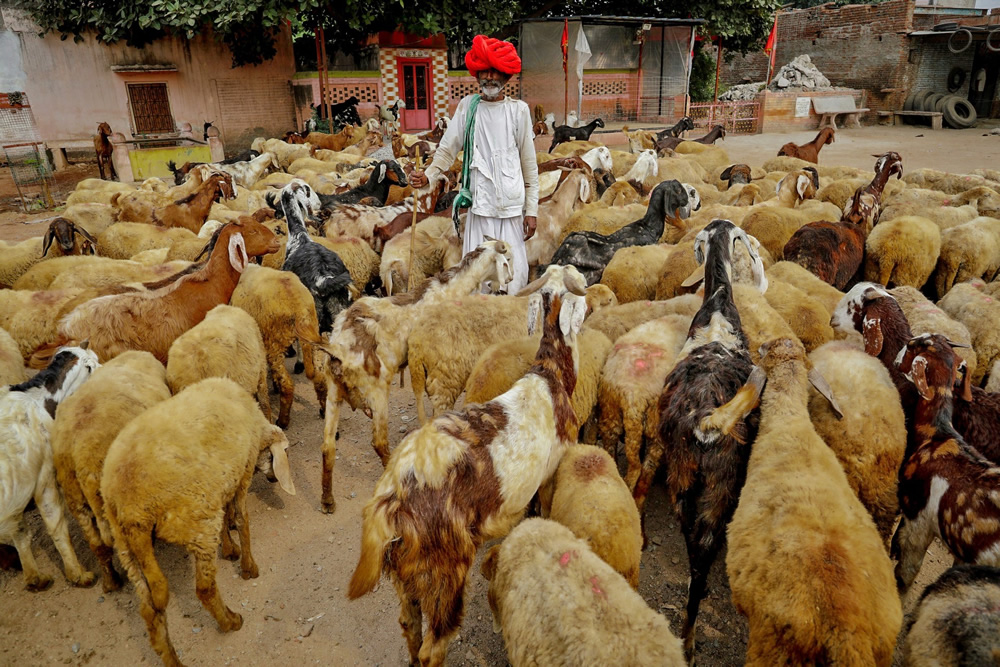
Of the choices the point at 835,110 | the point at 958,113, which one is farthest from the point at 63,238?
the point at 958,113

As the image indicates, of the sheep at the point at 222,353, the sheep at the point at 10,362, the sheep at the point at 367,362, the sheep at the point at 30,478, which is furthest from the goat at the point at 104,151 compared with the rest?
the sheep at the point at 367,362

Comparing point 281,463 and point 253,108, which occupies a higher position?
point 253,108

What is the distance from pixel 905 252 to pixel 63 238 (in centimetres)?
896

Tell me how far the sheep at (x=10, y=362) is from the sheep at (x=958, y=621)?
5.87m

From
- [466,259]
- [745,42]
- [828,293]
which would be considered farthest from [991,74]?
[466,259]

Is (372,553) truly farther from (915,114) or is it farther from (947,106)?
(947,106)

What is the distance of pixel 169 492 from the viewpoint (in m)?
3.13

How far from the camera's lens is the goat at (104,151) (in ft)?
49.7

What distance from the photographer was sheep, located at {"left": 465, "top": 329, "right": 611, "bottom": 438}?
12.9 feet

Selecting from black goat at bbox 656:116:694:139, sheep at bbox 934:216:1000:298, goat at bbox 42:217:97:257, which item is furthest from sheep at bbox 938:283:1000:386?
black goat at bbox 656:116:694:139

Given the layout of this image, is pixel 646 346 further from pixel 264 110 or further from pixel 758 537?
pixel 264 110

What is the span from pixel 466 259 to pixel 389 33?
58.4 feet

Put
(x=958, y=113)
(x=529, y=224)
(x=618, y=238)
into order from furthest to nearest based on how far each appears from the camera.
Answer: (x=958, y=113) → (x=618, y=238) → (x=529, y=224)

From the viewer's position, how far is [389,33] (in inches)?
792
